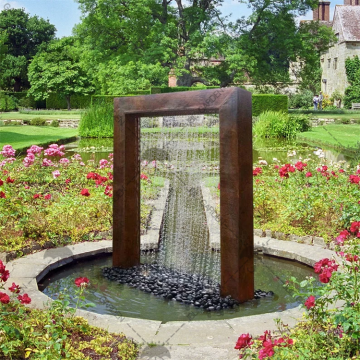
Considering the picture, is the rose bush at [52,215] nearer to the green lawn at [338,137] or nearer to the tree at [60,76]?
the green lawn at [338,137]

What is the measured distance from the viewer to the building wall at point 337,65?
36719 mm

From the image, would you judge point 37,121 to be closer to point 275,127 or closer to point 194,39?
point 194,39

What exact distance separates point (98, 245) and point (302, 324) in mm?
2809

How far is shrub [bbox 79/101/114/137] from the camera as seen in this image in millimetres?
18859

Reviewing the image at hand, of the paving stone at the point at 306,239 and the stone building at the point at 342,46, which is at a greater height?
the stone building at the point at 342,46

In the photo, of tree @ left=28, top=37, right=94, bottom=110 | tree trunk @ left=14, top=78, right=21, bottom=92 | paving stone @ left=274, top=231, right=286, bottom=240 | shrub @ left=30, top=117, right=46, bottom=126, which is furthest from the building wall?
paving stone @ left=274, top=231, right=286, bottom=240

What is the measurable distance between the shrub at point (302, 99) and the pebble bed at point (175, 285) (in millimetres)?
34323

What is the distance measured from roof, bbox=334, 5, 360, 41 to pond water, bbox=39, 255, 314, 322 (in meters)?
35.2

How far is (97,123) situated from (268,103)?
980cm

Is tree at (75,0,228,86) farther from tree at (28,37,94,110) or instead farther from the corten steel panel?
the corten steel panel

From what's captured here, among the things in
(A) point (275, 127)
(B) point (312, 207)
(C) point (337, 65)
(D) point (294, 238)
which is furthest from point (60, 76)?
(D) point (294, 238)

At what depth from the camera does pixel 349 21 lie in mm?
37375

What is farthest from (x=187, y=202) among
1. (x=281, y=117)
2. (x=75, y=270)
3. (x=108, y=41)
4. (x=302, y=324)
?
(x=108, y=41)

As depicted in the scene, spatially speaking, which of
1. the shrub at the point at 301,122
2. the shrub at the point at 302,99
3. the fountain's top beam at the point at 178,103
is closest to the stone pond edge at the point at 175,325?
the fountain's top beam at the point at 178,103
